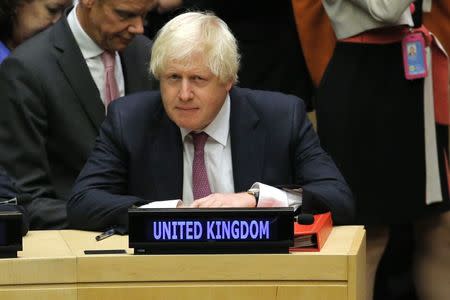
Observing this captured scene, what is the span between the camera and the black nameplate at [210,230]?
3699 mm

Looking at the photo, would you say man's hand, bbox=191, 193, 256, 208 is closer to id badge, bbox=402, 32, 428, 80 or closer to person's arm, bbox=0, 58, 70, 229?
person's arm, bbox=0, 58, 70, 229

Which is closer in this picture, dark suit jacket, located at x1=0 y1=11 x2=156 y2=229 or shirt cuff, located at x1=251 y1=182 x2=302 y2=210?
shirt cuff, located at x1=251 y1=182 x2=302 y2=210

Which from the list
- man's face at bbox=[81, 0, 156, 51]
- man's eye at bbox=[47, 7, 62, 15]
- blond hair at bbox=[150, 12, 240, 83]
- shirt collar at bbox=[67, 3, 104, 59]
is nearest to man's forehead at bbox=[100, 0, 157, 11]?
man's face at bbox=[81, 0, 156, 51]

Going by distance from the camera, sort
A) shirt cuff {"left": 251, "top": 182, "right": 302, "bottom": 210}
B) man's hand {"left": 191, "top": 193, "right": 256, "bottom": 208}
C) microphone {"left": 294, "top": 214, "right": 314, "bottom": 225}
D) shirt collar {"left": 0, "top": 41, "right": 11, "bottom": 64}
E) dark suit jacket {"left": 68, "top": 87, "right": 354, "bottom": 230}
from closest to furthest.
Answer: microphone {"left": 294, "top": 214, "right": 314, "bottom": 225}
man's hand {"left": 191, "top": 193, "right": 256, "bottom": 208}
shirt cuff {"left": 251, "top": 182, "right": 302, "bottom": 210}
dark suit jacket {"left": 68, "top": 87, "right": 354, "bottom": 230}
shirt collar {"left": 0, "top": 41, "right": 11, "bottom": 64}

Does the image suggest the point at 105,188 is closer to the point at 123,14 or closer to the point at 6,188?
the point at 6,188

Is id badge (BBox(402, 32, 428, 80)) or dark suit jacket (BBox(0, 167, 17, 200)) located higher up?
id badge (BBox(402, 32, 428, 80))

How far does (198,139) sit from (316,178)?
43 cm

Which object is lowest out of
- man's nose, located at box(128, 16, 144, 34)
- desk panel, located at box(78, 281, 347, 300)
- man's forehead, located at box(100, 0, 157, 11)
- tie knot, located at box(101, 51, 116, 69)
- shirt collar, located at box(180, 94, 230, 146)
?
desk panel, located at box(78, 281, 347, 300)

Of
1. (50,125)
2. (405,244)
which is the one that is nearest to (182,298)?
(50,125)

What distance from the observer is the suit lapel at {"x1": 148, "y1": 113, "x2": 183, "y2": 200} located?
15.3 ft

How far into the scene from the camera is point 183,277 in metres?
3.72

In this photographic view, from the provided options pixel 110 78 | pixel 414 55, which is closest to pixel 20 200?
pixel 110 78

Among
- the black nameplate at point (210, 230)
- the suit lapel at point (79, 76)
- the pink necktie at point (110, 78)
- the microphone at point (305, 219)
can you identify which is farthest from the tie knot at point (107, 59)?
the black nameplate at point (210, 230)

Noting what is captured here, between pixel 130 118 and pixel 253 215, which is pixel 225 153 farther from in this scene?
pixel 253 215
